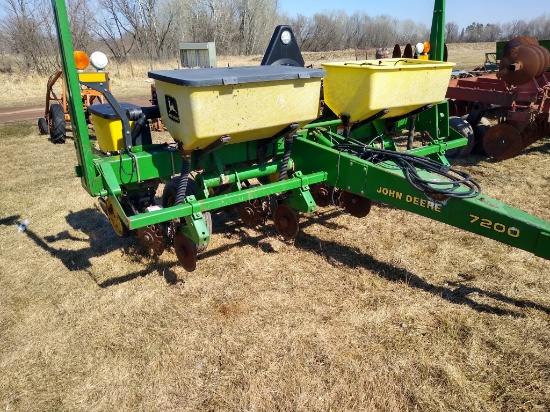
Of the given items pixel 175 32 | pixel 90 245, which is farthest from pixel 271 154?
pixel 175 32

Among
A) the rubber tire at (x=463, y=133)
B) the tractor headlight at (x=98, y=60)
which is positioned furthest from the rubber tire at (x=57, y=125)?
the rubber tire at (x=463, y=133)

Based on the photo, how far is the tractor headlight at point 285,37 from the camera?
4.25m

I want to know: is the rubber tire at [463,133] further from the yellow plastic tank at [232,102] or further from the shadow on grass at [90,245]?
the shadow on grass at [90,245]

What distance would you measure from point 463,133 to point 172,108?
4.62 meters

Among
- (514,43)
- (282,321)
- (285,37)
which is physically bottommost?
(282,321)

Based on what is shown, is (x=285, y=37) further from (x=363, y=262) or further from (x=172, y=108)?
(x=363, y=262)

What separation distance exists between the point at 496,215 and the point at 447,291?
31.1 inches

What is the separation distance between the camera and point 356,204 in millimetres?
3852

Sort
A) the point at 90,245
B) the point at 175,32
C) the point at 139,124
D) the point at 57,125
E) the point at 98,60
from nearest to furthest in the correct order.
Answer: the point at 139,124 → the point at 90,245 → the point at 98,60 → the point at 57,125 → the point at 175,32

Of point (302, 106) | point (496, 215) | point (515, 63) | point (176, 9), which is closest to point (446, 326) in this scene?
point (496, 215)

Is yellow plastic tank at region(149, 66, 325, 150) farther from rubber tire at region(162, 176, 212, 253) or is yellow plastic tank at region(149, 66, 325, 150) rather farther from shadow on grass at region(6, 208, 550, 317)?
shadow on grass at region(6, 208, 550, 317)

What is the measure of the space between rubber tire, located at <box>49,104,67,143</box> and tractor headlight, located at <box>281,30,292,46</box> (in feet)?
18.9

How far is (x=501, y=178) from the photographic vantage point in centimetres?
551

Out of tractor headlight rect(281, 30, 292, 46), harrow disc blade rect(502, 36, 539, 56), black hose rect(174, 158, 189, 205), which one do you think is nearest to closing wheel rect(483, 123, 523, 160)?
harrow disc blade rect(502, 36, 539, 56)
